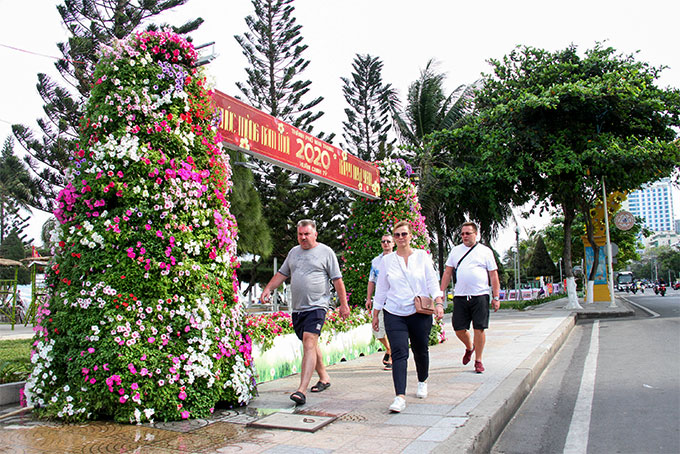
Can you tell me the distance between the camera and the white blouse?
15.5ft

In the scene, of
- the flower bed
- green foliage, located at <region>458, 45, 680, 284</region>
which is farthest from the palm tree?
the flower bed

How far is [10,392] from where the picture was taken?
4859 mm

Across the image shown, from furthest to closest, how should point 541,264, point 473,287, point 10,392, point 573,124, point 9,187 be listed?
1. point 541,264
2. point 9,187
3. point 573,124
4. point 473,287
5. point 10,392

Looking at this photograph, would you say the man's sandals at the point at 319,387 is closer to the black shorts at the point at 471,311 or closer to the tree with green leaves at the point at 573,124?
the black shorts at the point at 471,311

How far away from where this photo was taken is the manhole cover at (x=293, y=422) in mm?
3891

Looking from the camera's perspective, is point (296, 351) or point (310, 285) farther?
point (296, 351)

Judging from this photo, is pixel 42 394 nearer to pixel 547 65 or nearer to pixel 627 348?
pixel 627 348

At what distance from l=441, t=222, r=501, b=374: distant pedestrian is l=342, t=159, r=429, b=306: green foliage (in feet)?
8.35

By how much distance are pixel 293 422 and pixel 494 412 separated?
153 centimetres

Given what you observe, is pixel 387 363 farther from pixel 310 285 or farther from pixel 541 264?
pixel 541 264

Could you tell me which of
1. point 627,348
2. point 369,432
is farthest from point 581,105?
point 369,432

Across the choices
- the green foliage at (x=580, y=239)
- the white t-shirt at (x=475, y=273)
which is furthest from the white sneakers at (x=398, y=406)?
the green foliage at (x=580, y=239)

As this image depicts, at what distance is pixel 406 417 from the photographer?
4137mm

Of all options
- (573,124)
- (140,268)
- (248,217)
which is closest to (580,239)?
(573,124)
